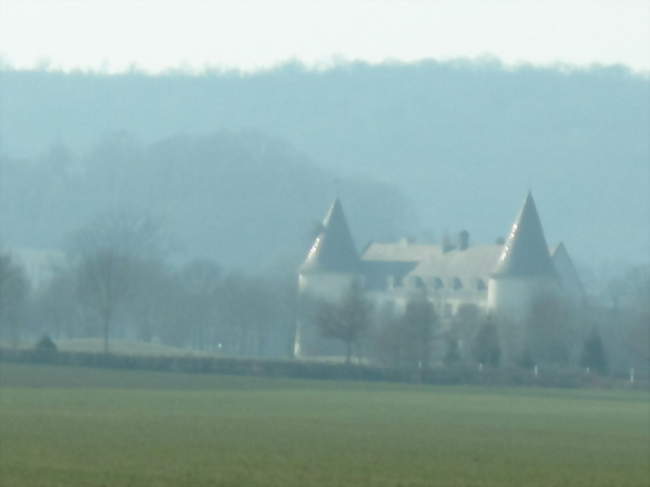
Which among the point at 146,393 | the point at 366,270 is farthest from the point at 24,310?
the point at 146,393

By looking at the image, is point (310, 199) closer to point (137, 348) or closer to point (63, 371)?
point (137, 348)

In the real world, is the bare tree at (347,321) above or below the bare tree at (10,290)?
below

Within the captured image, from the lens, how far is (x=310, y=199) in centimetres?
19938

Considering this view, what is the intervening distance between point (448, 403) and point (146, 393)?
838 centimetres

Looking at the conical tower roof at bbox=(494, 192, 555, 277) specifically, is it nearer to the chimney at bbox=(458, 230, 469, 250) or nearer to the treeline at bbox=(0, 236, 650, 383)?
the treeline at bbox=(0, 236, 650, 383)

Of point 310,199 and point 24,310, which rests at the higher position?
point 310,199

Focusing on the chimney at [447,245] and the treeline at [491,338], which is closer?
the treeline at [491,338]

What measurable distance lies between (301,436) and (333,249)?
8581 cm

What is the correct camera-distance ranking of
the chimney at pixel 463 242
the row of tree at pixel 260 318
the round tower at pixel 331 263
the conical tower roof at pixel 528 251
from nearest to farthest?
the row of tree at pixel 260 318, the conical tower roof at pixel 528 251, the round tower at pixel 331 263, the chimney at pixel 463 242

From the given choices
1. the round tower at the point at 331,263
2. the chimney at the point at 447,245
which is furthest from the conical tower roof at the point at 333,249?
the chimney at the point at 447,245

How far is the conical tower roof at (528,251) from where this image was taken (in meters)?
112

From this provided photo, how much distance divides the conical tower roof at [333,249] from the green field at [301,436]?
57.6m

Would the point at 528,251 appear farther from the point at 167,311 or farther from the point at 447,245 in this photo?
the point at 447,245

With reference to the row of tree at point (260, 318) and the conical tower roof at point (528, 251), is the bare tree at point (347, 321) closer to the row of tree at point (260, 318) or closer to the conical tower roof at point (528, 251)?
the row of tree at point (260, 318)
